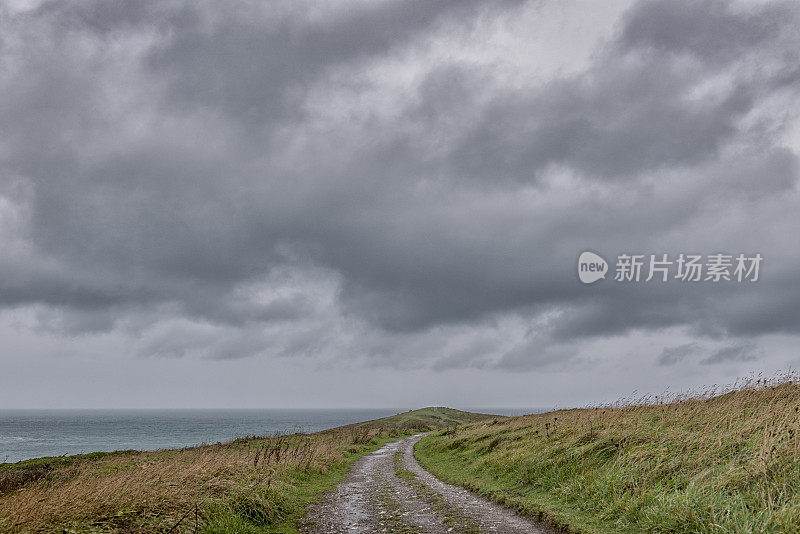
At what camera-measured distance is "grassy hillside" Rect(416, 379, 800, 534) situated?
1165 cm

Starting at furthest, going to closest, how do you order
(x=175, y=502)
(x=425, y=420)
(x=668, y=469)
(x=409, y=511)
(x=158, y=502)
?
(x=425, y=420) → (x=409, y=511) → (x=668, y=469) → (x=175, y=502) → (x=158, y=502)

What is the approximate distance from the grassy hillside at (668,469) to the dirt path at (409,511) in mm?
1065

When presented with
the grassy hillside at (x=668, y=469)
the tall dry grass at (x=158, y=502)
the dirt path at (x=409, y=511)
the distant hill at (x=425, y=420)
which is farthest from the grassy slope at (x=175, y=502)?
the distant hill at (x=425, y=420)

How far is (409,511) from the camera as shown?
52.4 feet

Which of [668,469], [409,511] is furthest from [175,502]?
[668,469]

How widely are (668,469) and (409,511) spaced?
8801 mm

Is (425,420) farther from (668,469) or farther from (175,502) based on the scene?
(175,502)

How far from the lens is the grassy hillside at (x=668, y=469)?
11648 millimetres

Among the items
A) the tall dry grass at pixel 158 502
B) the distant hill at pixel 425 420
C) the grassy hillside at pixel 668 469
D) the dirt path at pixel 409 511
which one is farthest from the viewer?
the distant hill at pixel 425 420

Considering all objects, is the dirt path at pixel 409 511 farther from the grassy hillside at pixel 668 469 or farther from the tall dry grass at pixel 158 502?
the tall dry grass at pixel 158 502

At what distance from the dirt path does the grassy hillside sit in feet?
3.49

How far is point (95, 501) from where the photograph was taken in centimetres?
1207

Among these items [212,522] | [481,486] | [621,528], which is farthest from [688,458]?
[212,522]

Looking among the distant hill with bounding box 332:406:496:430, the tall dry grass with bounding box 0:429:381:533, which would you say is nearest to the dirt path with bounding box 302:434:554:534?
the tall dry grass with bounding box 0:429:381:533
